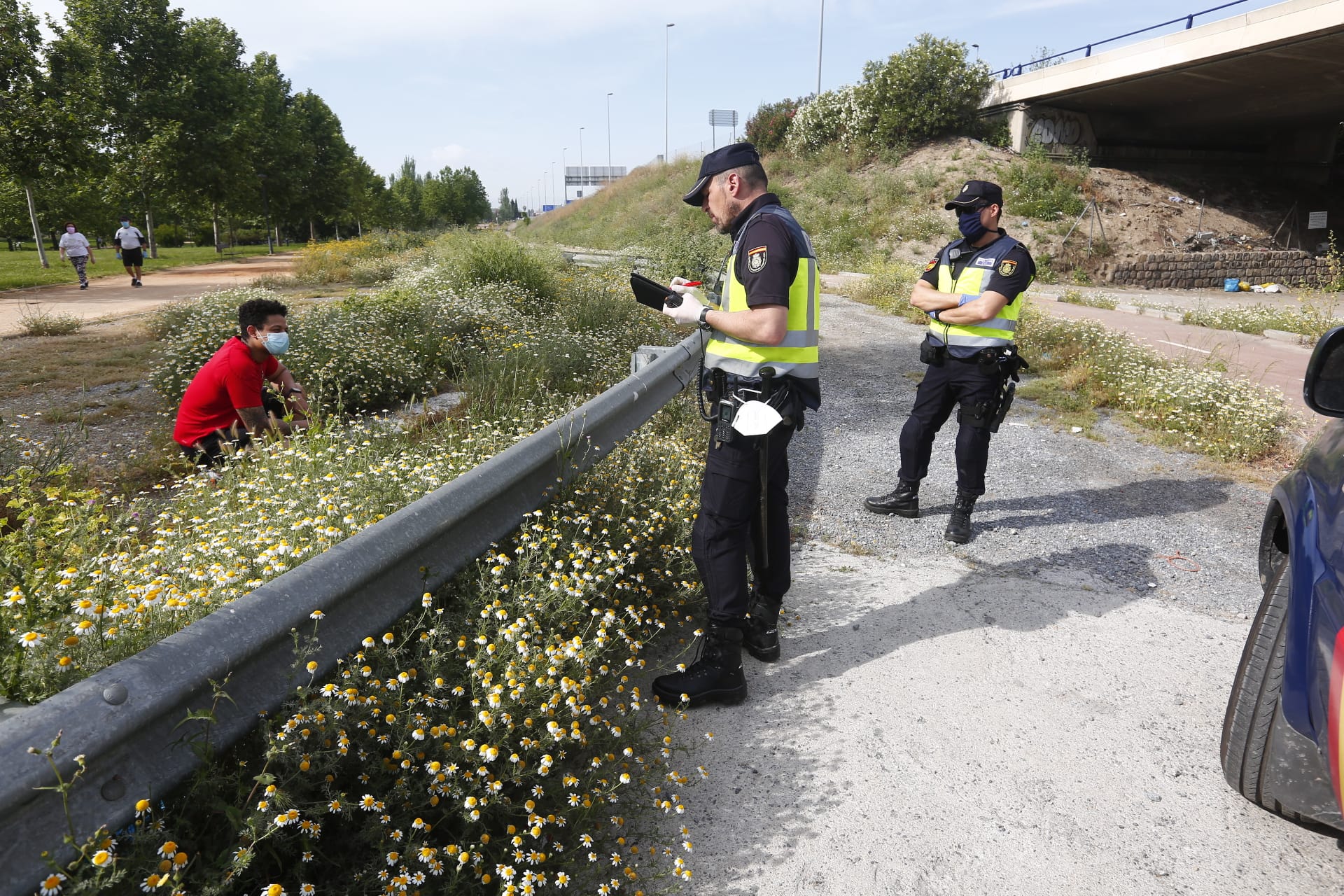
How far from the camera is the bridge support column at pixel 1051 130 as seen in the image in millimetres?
31172

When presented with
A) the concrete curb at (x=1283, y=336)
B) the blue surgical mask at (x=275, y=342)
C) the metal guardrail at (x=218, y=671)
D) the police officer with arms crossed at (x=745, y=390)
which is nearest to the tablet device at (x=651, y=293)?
the police officer with arms crossed at (x=745, y=390)

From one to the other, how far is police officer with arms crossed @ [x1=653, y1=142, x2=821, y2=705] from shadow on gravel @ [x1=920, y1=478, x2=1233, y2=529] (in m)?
2.13

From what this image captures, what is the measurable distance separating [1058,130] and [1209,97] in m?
5.03

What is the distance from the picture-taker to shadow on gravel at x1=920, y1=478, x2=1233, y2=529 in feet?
15.5

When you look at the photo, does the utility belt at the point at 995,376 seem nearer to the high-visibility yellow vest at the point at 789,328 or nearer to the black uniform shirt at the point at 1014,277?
the black uniform shirt at the point at 1014,277

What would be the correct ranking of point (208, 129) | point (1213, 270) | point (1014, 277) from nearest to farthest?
point (1014, 277) < point (1213, 270) < point (208, 129)

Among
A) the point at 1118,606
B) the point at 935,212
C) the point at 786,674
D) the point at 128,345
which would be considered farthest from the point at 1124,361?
the point at 935,212

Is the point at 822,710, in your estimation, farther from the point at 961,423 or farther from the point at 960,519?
the point at 961,423

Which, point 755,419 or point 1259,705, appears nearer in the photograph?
point 1259,705

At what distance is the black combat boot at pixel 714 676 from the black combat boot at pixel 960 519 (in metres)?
2.01

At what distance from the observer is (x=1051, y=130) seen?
103 feet

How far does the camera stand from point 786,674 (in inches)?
121

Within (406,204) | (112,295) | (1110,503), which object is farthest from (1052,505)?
(406,204)

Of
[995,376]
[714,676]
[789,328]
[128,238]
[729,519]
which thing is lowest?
[714,676]
